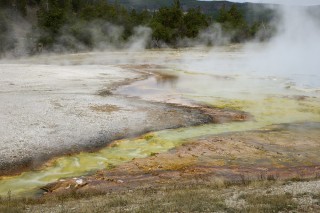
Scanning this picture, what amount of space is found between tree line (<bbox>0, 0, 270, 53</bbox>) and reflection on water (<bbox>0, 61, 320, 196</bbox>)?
20070 mm

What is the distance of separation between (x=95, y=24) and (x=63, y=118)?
35.3 m

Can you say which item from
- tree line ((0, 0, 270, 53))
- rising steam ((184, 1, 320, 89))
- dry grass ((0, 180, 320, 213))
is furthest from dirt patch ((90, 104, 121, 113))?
tree line ((0, 0, 270, 53))

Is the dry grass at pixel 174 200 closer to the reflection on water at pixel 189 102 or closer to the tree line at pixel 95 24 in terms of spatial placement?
the reflection on water at pixel 189 102

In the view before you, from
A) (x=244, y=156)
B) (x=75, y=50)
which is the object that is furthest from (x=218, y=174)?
(x=75, y=50)

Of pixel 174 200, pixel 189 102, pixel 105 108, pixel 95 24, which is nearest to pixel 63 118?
pixel 105 108

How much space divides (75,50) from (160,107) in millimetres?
30286

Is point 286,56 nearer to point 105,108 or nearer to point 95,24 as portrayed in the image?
point 95,24

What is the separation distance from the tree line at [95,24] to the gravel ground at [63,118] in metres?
23.8

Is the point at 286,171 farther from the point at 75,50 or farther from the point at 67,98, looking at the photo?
the point at 75,50

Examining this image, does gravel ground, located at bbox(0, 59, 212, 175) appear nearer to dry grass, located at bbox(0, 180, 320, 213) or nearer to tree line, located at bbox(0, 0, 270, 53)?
dry grass, located at bbox(0, 180, 320, 213)

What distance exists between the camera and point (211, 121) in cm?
1368

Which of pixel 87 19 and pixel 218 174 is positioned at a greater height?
pixel 87 19

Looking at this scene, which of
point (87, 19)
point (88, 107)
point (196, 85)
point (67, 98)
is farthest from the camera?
point (87, 19)

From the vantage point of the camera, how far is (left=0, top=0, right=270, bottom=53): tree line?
43188mm
